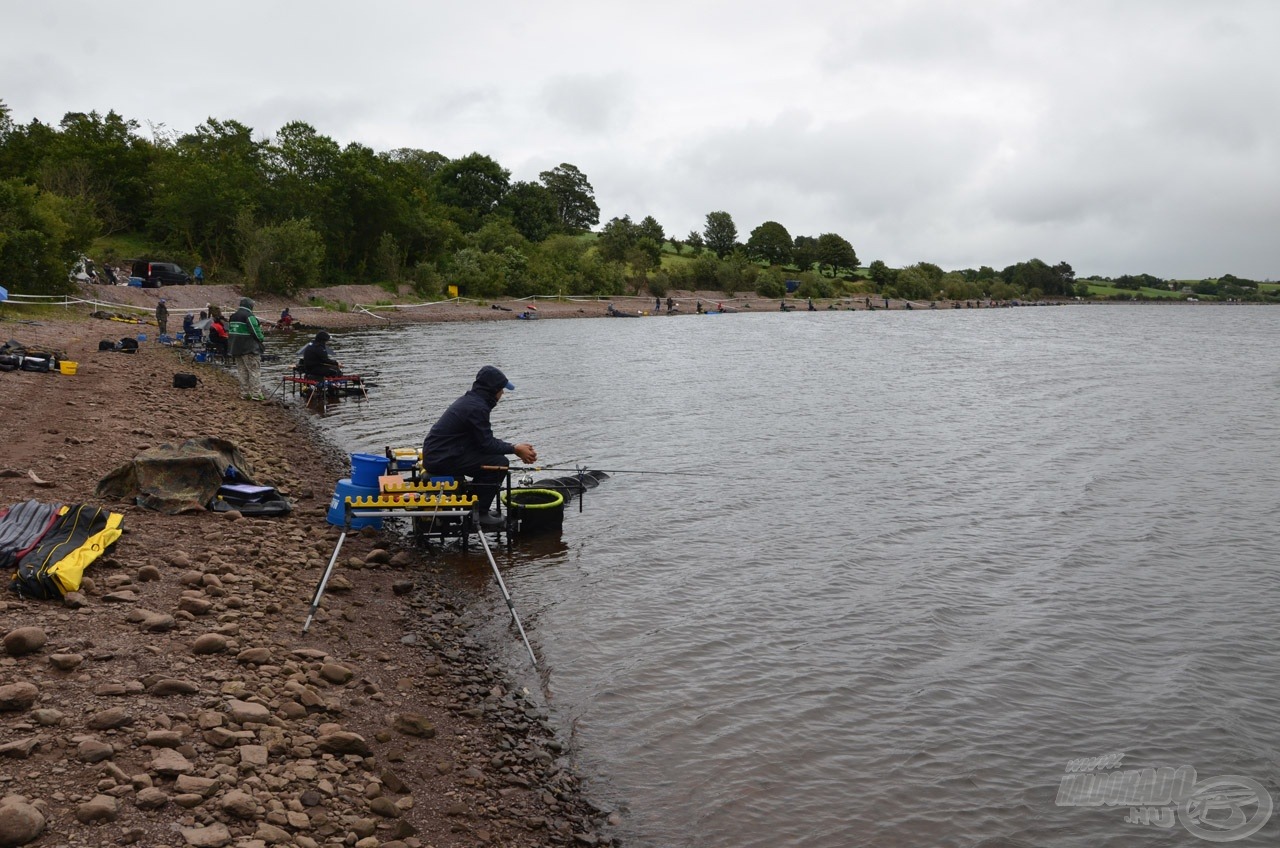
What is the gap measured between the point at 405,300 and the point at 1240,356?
61.0m

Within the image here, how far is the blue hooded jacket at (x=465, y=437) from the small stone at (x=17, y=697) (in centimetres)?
605

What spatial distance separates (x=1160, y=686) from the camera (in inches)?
354

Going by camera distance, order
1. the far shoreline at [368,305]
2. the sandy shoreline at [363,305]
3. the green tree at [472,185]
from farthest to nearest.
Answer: the green tree at [472,185], the sandy shoreline at [363,305], the far shoreline at [368,305]

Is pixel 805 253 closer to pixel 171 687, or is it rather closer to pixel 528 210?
pixel 528 210

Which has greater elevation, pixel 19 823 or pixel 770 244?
pixel 770 244

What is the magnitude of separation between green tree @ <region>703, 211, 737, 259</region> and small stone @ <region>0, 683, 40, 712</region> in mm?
154807

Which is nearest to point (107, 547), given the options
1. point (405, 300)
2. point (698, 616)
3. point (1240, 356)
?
point (698, 616)

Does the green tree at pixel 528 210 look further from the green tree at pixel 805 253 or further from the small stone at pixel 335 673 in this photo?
the small stone at pixel 335 673

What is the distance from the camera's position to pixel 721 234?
520 feet

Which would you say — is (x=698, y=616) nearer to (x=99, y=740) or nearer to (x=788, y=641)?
(x=788, y=641)

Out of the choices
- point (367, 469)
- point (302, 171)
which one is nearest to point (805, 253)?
point (302, 171)

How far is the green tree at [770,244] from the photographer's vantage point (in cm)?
16050

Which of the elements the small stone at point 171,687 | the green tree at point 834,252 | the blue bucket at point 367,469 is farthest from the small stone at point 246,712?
the green tree at point 834,252

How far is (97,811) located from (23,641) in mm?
2278
